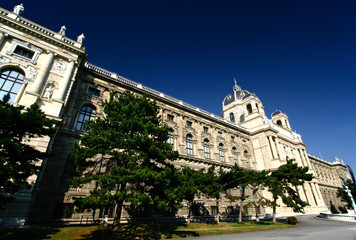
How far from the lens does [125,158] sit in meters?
12.0

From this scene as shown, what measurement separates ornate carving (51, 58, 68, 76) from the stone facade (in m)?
0.08

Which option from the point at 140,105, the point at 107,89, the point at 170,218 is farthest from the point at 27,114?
the point at 170,218

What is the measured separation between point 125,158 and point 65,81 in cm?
1144

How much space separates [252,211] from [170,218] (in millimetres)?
16626

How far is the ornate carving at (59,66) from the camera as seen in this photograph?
1767 cm

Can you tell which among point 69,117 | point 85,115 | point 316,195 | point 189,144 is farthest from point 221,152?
point 316,195

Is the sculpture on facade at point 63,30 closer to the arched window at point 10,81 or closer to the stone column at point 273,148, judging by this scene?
the arched window at point 10,81

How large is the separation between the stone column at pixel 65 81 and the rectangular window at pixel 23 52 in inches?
132

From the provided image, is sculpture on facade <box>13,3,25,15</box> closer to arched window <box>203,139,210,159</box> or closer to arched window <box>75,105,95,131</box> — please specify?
arched window <box>75,105,95,131</box>

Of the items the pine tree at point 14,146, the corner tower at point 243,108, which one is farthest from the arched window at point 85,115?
the corner tower at point 243,108

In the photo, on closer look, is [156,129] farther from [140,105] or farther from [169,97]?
[169,97]

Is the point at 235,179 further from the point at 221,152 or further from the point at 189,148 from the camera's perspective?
the point at 221,152

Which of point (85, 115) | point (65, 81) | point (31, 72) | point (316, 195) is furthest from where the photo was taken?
point (316, 195)

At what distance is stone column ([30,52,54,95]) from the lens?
1548 centimetres
